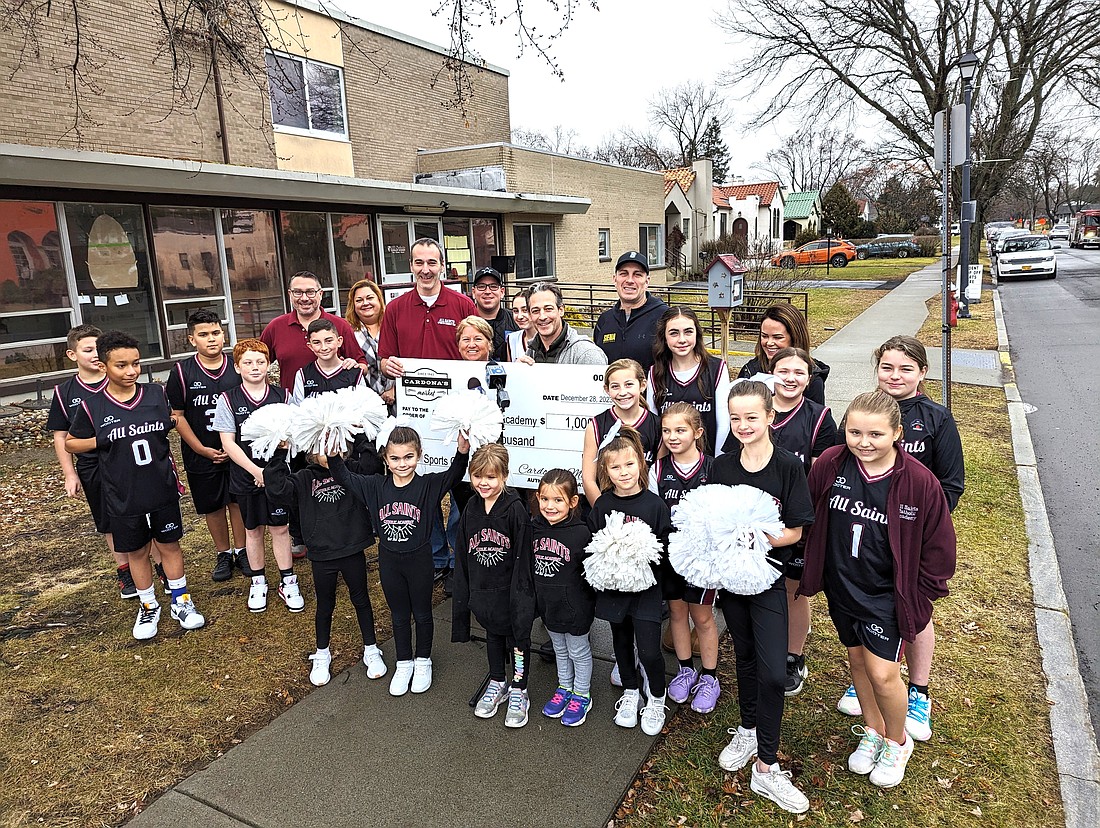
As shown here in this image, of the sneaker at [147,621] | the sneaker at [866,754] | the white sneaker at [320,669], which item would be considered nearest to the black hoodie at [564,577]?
the sneaker at [866,754]

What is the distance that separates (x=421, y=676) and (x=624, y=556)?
5.01ft

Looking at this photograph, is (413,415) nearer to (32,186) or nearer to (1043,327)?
(32,186)

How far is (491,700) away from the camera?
3674 mm

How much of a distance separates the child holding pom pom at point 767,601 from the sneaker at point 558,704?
88cm

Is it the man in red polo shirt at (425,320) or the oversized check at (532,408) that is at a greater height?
the man in red polo shirt at (425,320)

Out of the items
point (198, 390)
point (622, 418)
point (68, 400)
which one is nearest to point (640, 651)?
point (622, 418)

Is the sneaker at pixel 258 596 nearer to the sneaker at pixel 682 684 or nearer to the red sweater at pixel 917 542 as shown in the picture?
the sneaker at pixel 682 684

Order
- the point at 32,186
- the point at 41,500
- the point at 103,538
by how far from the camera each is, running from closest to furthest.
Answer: the point at 103,538 → the point at 41,500 → the point at 32,186

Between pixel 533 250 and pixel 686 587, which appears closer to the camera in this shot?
pixel 686 587

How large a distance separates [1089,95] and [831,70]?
10.3m

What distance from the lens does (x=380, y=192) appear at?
1532 cm

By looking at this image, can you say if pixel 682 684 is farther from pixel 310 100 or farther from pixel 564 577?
pixel 310 100

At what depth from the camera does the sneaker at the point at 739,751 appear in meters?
3.15

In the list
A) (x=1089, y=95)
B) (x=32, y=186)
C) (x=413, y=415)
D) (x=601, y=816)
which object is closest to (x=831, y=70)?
(x=1089, y=95)
